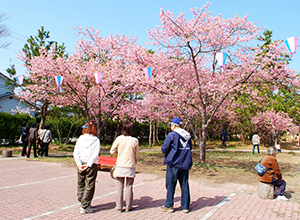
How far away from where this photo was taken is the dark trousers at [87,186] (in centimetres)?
427

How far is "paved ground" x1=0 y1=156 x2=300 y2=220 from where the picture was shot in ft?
14.0

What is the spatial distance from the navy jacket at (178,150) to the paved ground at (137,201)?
2.97ft

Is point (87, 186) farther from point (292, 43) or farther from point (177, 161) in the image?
point (292, 43)

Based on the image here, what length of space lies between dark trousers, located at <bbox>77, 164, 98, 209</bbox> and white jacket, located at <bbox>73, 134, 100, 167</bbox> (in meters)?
0.17

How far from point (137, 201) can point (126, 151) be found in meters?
1.38

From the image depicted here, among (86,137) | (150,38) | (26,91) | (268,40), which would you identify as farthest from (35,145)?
(268,40)

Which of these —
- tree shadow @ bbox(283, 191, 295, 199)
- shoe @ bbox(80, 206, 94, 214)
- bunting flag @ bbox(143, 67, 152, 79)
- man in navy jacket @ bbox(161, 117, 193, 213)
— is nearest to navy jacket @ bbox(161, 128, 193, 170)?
man in navy jacket @ bbox(161, 117, 193, 213)

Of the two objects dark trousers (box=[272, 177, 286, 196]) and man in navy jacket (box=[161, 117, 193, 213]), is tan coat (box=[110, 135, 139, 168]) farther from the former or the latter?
dark trousers (box=[272, 177, 286, 196])

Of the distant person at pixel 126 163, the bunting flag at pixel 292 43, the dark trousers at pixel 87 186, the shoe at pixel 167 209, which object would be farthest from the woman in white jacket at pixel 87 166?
the bunting flag at pixel 292 43

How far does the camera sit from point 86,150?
A: 440 cm

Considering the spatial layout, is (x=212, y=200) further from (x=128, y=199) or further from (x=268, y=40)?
(x=268, y=40)

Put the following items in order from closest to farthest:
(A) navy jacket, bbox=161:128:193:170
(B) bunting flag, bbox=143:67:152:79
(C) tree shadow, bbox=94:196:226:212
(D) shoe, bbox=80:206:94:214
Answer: (D) shoe, bbox=80:206:94:214, (A) navy jacket, bbox=161:128:193:170, (C) tree shadow, bbox=94:196:226:212, (B) bunting flag, bbox=143:67:152:79

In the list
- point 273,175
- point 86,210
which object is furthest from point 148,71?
point 86,210

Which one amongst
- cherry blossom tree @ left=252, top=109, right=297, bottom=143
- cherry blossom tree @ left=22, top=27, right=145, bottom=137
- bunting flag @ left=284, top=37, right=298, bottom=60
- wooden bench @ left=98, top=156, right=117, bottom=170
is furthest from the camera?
cherry blossom tree @ left=252, top=109, right=297, bottom=143
